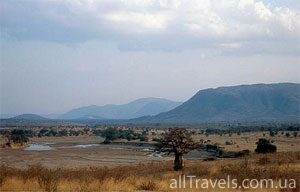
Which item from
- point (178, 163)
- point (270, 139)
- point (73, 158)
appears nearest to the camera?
point (178, 163)

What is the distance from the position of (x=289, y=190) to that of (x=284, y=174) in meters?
4.50

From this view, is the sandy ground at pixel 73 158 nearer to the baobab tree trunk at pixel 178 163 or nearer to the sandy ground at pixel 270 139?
the sandy ground at pixel 270 139

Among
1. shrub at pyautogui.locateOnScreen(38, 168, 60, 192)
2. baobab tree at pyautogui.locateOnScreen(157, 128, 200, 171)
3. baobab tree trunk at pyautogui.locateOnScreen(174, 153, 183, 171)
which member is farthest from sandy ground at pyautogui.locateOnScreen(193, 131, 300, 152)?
shrub at pyautogui.locateOnScreen(38, 168, 60, 192)

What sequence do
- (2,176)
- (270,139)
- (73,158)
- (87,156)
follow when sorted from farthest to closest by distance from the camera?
(270,139) < (87,156) < (73,158) < (2,176)

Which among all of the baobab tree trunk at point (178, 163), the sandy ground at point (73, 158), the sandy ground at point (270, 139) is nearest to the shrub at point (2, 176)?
the baobab tree trunk at point (178, 163)

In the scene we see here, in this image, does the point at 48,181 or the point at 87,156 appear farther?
the point at 87,156

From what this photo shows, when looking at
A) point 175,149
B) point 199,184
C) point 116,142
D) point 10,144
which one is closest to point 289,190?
point 199,184

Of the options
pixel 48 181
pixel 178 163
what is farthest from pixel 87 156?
pixel 48 181

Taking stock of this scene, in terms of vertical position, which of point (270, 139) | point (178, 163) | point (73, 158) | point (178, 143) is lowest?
point (73, 158)

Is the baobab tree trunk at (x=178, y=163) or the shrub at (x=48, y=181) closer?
the shrub at (x=48, y=181)

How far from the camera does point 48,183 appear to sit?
15.1m

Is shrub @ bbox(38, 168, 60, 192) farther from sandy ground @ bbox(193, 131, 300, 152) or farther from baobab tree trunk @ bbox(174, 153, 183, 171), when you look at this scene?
sandy ground @ bbox(193, 131, 300, 152)

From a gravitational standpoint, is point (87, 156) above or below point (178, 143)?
below

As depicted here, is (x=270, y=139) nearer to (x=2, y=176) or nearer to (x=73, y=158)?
(x=73, y=158)
